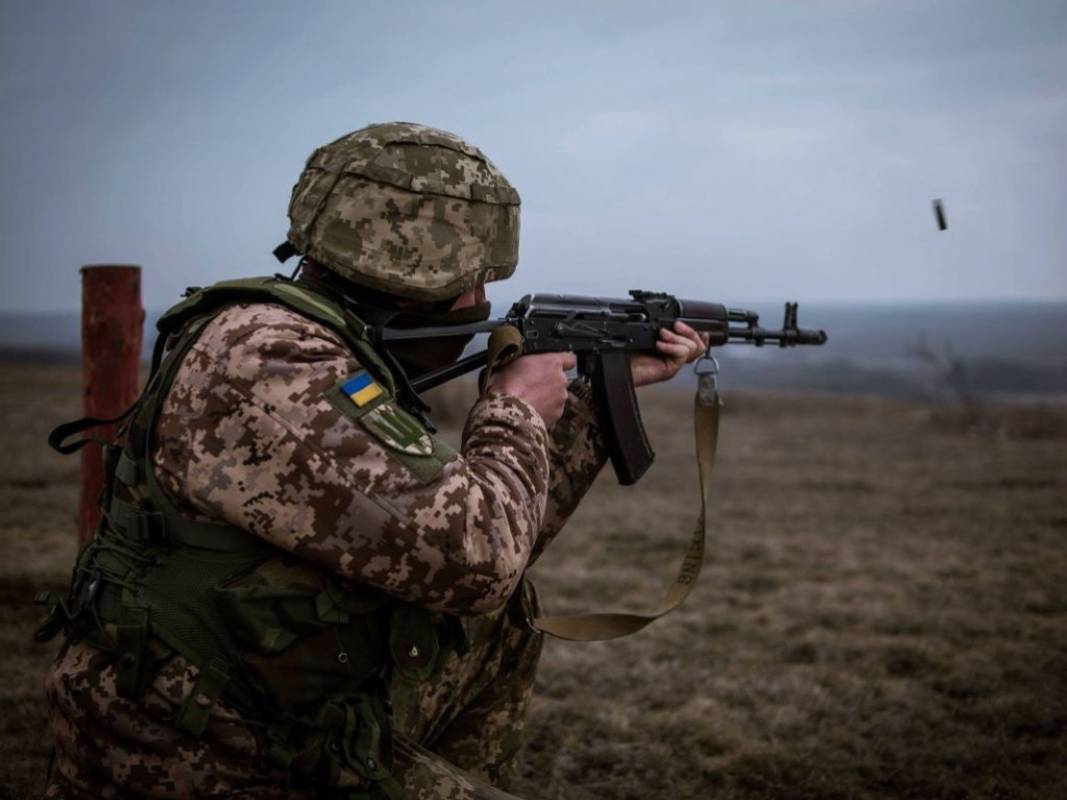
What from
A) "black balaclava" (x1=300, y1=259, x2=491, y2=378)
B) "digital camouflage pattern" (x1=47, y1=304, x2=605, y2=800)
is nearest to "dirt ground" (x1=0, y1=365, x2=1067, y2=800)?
"digital camouflage pattern" (x1=47, y1=304, x2=605, y2=800)

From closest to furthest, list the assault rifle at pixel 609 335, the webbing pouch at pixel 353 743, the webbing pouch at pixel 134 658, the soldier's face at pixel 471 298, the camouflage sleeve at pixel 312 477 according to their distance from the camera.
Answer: the camouflage sleeve at pixel 312 477
the webbing pouch at pixel 134 658
the webbing pouch at pixel 353 743
the soldier's face at pixel 471 298
the assault rifle at pixel 609 335

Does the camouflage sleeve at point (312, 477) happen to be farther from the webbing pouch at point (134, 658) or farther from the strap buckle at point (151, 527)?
the webbing pouch at point (134, 658)

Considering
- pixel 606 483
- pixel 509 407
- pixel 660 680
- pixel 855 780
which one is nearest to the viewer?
pixel 509 407

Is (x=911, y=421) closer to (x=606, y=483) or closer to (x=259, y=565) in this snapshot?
(x=606, y=483)

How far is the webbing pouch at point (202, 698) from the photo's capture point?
2.29 metres

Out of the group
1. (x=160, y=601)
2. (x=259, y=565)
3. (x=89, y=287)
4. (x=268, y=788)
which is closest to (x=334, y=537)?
(x=259, y=565)

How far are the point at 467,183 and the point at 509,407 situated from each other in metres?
0.64

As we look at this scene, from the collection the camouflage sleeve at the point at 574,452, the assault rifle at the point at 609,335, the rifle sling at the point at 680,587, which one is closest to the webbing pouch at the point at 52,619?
the assault rifle at the point at 609,335

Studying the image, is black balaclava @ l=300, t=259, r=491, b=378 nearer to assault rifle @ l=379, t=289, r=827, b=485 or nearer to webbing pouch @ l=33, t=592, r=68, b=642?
assault rifle @ l=379, t=289, r=827, b=485

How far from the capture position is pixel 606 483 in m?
13.3

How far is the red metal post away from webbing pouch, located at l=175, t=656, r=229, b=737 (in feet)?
8.16

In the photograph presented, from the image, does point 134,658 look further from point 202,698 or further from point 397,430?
point 397,430

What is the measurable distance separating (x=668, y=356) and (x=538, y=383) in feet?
3.87

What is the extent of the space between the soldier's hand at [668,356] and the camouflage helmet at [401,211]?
4.17 ft
